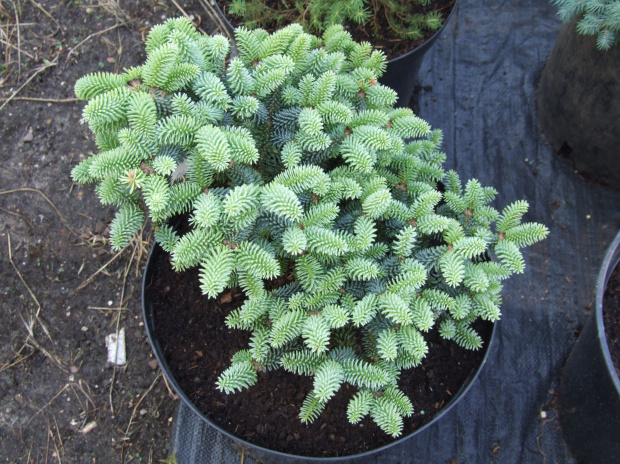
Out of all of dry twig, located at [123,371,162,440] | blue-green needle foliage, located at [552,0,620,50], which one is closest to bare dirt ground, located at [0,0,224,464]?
dry twig, located at [123,371,162,440]

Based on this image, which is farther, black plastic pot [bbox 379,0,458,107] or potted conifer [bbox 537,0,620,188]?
black plastic pot [bbox 379,0,458,107]

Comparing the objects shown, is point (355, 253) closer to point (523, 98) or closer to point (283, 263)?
point (283, 263)

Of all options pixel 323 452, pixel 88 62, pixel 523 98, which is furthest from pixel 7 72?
pixel 523 98

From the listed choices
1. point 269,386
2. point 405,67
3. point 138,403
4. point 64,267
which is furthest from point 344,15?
point 138,403

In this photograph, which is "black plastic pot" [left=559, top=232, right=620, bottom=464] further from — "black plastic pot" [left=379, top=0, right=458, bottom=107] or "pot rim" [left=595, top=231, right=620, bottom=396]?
"black plastic pot" [left=379, top=0, right=458, bottom=107]

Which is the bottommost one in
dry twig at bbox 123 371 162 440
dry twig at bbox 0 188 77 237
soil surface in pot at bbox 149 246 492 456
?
dry twig at bbox 123 371 162 440

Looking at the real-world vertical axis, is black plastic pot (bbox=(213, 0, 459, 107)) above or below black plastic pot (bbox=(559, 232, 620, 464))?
above

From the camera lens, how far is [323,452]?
5.02ft

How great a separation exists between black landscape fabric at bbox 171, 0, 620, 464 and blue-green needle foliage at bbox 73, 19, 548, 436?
33.7 inches

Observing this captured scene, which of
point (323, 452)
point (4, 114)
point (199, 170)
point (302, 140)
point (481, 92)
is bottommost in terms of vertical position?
point (4, 114)

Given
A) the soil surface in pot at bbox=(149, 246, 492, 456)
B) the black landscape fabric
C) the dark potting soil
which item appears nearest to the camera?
the soil surface in pot at bbox=(149, 246, 492, 456)

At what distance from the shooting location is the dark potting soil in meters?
1.76

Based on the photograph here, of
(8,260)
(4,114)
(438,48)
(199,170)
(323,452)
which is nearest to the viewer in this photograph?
(199,170)

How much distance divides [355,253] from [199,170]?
470mm
